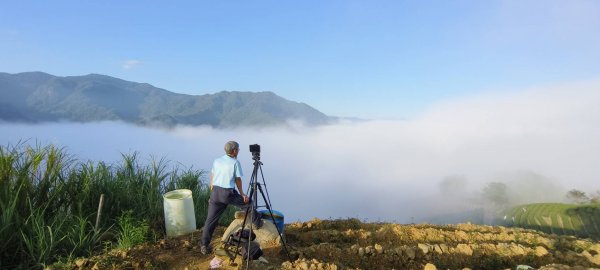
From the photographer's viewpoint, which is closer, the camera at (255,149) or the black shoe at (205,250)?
the camera at (255,149)

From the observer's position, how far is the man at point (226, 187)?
600cm

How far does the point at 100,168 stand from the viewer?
8.81m

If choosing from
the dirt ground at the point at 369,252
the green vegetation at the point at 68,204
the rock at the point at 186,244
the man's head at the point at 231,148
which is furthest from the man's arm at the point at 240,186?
the green vegetation at the point at 68,204

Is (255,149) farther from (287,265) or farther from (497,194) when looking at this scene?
(497,194)

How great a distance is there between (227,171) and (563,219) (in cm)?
7035

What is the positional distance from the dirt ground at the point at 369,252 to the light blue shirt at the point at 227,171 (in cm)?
116

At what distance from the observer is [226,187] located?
6047 millimetres

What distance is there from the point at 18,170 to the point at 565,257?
35.3ft

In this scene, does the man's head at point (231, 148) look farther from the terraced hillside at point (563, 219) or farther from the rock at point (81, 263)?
the terraced hillside at point (563, 219)

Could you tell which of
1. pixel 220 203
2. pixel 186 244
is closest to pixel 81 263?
pixel 186 244

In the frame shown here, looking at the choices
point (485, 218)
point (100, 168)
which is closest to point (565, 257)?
point (100, 168)

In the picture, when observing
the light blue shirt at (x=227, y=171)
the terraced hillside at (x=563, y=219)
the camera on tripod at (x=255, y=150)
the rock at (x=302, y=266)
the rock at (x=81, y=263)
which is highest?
the camera on tripod at (x=255, y=150)

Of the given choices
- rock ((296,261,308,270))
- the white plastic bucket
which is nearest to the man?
rock ((296,261,308,270))

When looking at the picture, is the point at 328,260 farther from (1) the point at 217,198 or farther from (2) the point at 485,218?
(2) the point at 485,218
